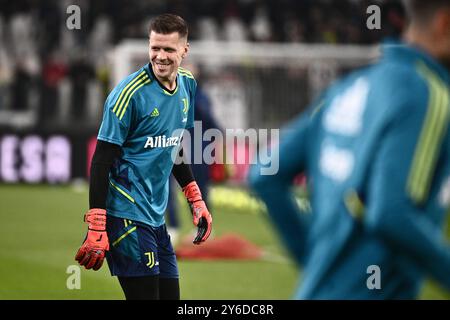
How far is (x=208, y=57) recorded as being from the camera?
18672mm

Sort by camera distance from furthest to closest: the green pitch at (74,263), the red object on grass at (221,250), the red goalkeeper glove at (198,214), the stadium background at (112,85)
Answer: the red object on grass at (221,250) < the stadium background at (112,85) < the green pitch at (74,263) < the red goalkeeper glove at (198,214)

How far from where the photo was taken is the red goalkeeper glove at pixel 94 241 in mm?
4754

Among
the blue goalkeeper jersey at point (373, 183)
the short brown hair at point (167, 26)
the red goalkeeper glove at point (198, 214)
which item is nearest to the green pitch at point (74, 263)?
the red goalkeeper glove at point (198, 214)

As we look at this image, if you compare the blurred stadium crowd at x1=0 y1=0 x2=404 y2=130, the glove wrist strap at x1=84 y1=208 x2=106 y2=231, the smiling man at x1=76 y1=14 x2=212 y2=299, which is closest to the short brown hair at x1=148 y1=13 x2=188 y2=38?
the smiling man at x1=76 y1=14 x2=212 y2=299

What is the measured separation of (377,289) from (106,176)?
2.01 m

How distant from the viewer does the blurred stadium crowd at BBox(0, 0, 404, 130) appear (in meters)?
22.7

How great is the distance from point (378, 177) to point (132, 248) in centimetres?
242

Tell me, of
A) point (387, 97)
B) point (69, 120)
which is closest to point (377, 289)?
point (387, 97)

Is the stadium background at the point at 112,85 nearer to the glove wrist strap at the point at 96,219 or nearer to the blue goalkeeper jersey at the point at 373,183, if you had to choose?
the glove wrist strap at the point at 96,219

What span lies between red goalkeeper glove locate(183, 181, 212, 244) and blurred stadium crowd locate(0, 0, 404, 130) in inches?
662

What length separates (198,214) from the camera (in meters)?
5.25

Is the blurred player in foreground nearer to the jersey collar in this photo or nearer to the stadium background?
the jersey collar

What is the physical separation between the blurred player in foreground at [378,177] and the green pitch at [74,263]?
301cm
